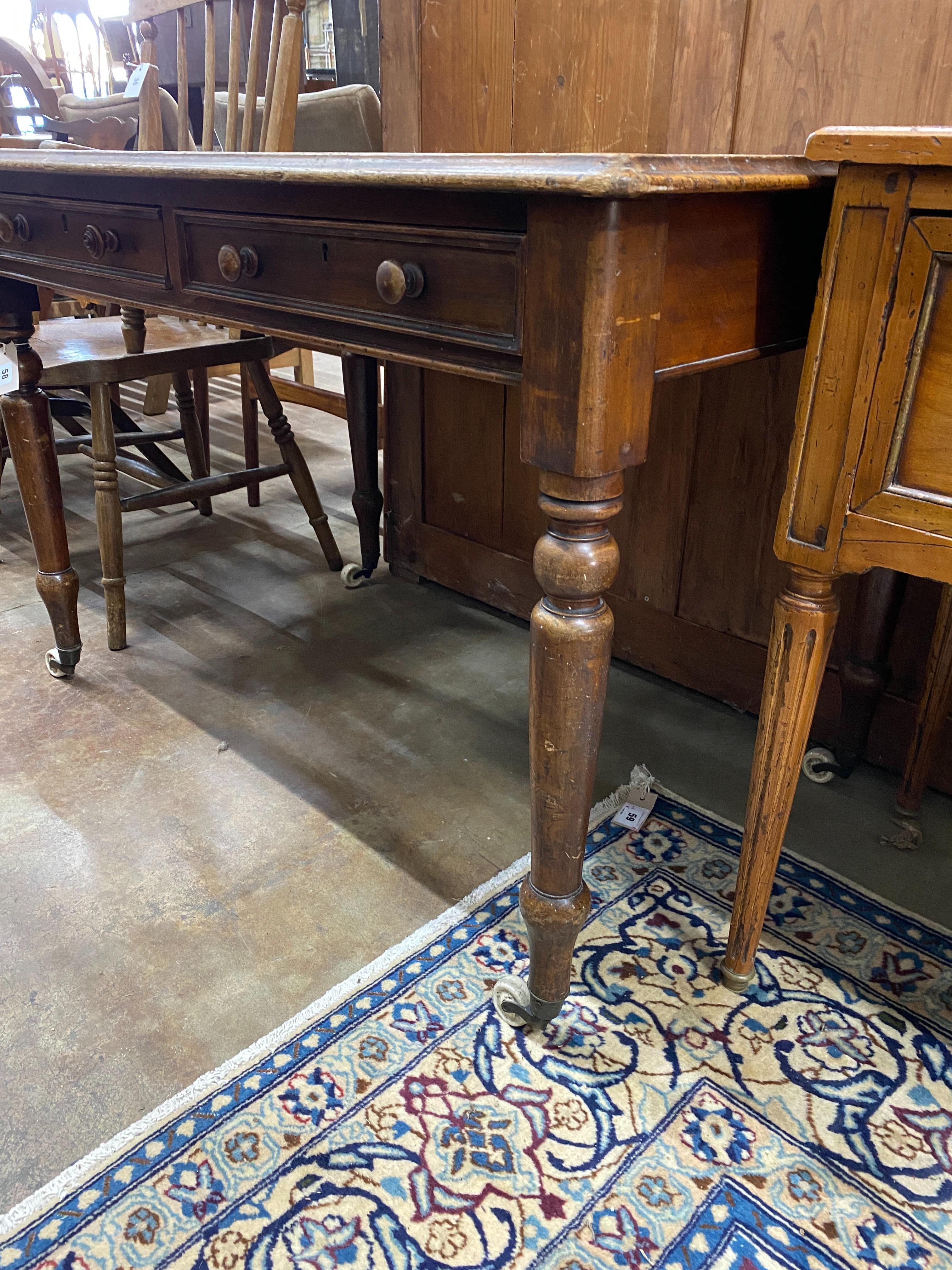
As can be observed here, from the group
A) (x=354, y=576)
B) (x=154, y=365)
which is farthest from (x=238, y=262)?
(x=354, y=576)

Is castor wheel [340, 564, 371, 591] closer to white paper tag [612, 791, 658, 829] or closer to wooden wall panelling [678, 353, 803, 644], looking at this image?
wooden wall panelling [678, 353, 803, 644]

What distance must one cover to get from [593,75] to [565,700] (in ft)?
3.73

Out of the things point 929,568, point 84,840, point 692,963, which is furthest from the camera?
point 84,840

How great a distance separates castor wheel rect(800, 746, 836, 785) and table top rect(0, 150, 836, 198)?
0.90 meters

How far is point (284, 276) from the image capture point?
974mm

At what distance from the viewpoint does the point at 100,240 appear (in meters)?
1.26

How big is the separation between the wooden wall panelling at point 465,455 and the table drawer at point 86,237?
0.76m

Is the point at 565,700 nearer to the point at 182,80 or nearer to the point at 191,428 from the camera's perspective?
the point at 182,80

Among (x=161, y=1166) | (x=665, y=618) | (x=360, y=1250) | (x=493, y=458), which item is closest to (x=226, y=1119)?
(x=161, y=1166)

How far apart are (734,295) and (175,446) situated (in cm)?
280

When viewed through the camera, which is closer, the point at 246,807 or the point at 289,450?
the point at 246,807

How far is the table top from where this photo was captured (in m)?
0.62

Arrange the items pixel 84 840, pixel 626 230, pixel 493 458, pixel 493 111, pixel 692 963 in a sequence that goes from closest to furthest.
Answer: pixel 626 230
pixel 692 963
pixel 84 840
pixel 493 111
pixel 493 458

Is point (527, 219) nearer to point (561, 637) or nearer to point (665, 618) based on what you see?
point (561, 637)
